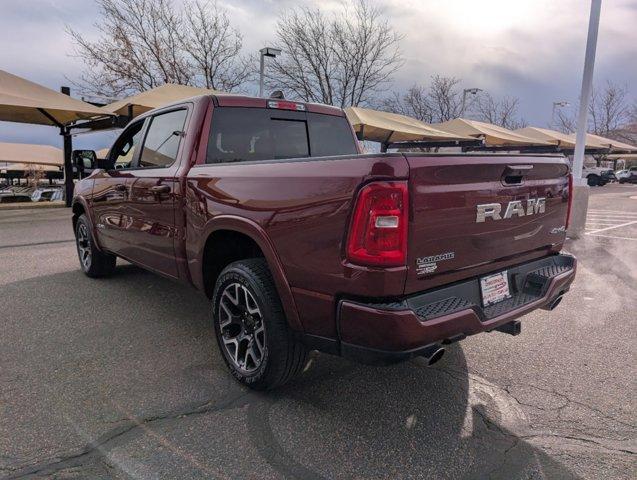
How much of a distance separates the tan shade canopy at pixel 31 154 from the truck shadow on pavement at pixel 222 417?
1177 inches

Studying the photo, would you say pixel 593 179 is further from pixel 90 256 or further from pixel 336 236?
pixel 336 236

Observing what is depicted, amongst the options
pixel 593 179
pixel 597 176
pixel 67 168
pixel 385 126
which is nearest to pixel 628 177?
pixel 593 179

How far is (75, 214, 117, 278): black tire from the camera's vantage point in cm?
544

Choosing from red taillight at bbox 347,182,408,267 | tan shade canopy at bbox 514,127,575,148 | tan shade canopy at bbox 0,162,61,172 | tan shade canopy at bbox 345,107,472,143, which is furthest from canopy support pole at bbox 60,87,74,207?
tan shade canopy at bbox 514,127,575,148

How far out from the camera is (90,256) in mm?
5543

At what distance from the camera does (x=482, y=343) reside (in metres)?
3.78

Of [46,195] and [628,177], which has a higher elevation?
[628,177]

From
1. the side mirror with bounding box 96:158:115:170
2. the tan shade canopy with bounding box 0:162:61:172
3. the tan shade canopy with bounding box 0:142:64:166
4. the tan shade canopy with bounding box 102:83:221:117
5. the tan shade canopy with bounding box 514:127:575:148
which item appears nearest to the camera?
the side mirror with bounding box 96:158:115:170

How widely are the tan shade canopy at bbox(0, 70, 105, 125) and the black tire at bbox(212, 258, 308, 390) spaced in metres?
11.1

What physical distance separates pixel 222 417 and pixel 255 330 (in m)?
0.53

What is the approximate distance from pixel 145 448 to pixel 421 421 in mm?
1496

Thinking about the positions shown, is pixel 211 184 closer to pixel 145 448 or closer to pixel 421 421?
pixel 145 448

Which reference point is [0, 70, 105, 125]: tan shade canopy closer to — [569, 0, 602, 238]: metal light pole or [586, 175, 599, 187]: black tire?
[569, 0, 602, 238]: metal light pole

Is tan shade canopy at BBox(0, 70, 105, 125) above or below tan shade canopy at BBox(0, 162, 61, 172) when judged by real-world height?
above
